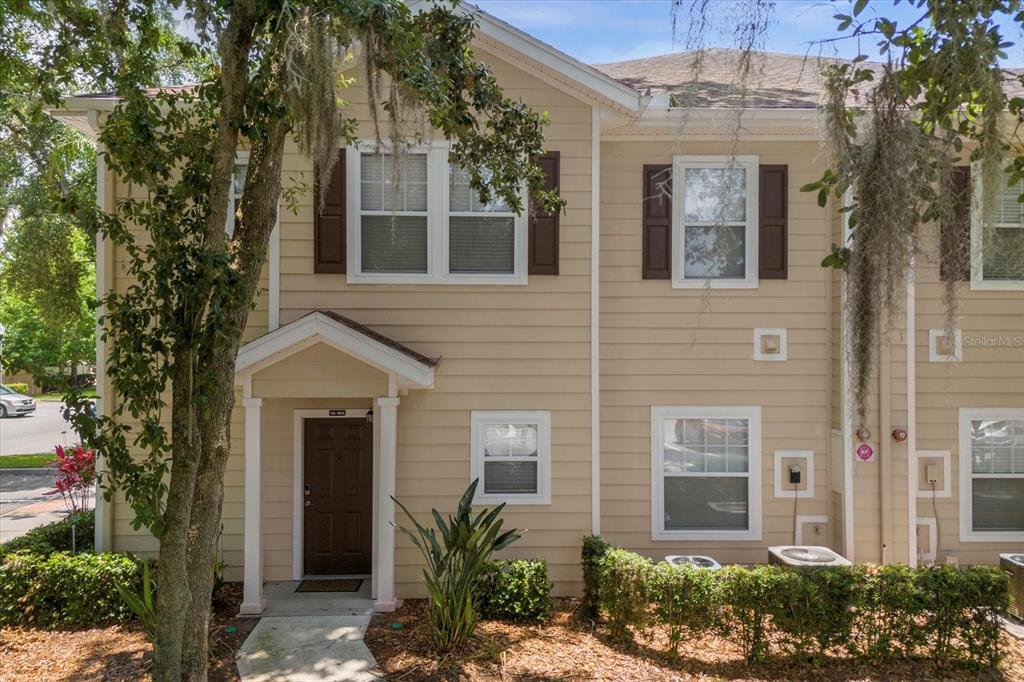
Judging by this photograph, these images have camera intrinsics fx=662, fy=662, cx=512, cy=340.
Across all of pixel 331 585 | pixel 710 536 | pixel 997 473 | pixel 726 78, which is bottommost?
pixel 331 585

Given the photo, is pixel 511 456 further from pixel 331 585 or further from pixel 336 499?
pixel 331 585

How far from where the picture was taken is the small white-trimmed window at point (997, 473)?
26.2ft

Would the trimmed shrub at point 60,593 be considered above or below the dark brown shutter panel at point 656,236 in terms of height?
below

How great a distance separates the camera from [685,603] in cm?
588

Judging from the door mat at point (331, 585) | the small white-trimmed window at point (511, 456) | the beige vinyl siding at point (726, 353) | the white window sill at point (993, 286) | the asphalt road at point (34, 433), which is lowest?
the asphalt road at point (34, 433)

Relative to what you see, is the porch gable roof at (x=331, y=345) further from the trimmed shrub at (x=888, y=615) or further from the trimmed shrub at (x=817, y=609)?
the trimmed shrub at (x=888, y=615)

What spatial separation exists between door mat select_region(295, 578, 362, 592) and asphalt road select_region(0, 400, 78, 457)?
12544mm

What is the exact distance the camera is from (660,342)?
800 cm

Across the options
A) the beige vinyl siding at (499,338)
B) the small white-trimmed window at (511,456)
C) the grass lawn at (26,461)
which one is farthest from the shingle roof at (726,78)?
the grass lawn at (26,461)

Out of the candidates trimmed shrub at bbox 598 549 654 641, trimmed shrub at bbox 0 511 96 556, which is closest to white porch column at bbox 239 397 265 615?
trimmed shrub at bbox 0 511 96 556

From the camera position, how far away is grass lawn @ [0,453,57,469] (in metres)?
17.0

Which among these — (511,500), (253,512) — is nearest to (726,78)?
(511,500)

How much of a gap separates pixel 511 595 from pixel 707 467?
2958mm

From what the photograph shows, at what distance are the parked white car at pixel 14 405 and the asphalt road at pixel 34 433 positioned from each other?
8.8 inches
